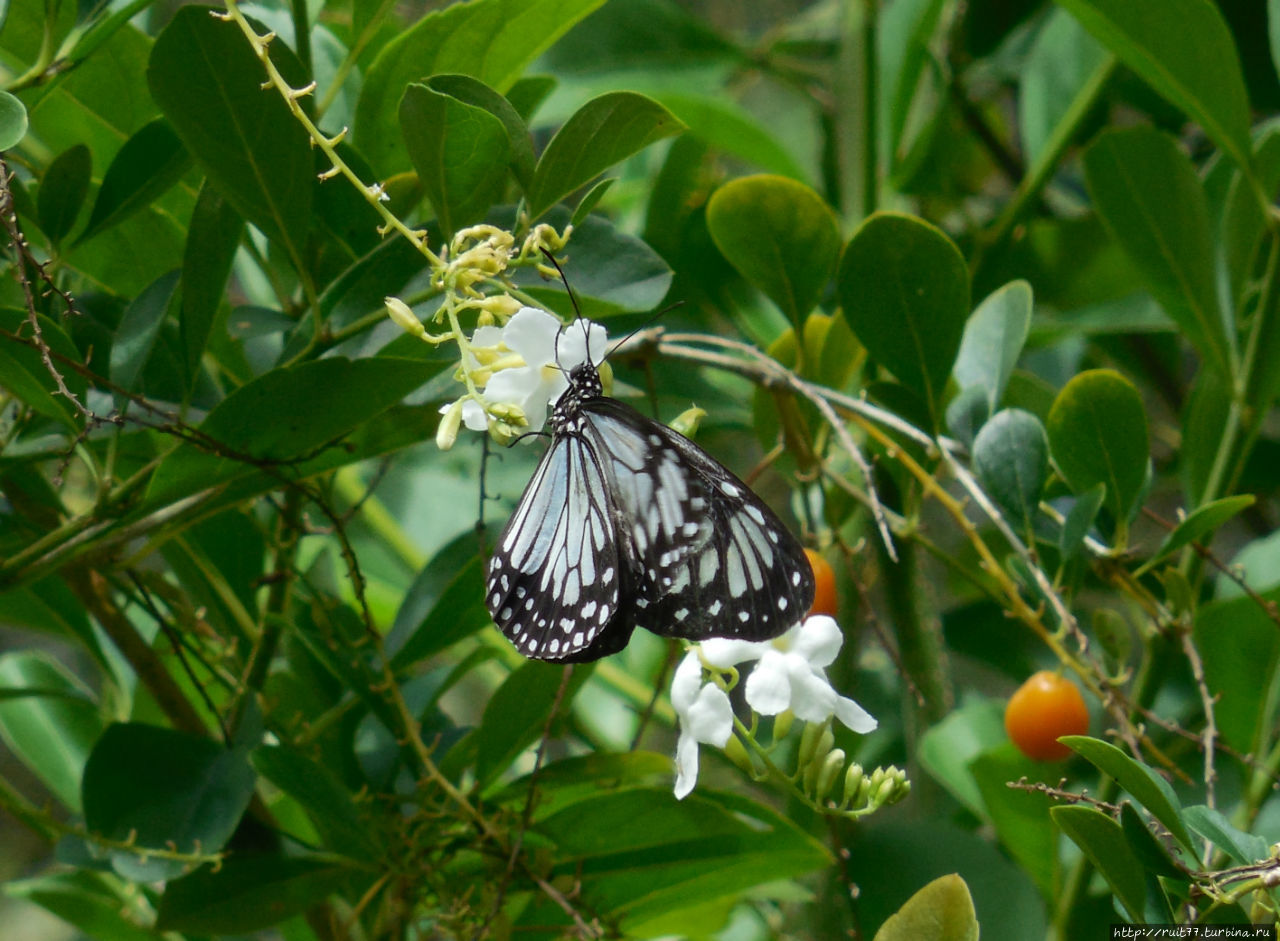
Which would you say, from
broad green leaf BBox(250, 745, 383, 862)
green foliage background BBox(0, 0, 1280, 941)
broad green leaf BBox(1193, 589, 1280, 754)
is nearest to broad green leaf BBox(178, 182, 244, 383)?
green foliage background BBox(0, 0, 1280, 941)

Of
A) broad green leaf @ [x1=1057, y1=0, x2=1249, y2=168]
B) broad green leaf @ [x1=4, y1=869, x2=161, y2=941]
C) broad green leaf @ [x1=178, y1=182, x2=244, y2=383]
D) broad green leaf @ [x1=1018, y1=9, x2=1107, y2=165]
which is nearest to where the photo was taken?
broad green leaf @ [x1=178, y1=182, x2=244, y2=383]

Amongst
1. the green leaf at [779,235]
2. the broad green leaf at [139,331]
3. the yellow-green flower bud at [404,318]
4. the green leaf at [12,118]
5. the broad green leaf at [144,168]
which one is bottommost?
the green leaf at [779,235]

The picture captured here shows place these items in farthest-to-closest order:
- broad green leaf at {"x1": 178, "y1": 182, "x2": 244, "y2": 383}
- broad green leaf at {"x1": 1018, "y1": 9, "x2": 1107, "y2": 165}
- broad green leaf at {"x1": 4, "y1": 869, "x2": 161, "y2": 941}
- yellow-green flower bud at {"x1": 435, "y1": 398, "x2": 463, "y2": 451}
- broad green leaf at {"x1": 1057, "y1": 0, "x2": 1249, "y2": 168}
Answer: broad green leaf at {"x1": 1018, "y1": 9, "x2": 1107, "y2": 165}
broad green leaf at {"x1": 4, "y1": 869, "x2": 161, "y2": 941}
broad green leaf at {"x1": 1057, "y1": 0, "x2": 1249, "y2": 168}
broad green leaf at {"x1": 178, "y1": 182, "x2": 244, "y2": 383}
yellow-green flower bud at {"x1": 435, "y1": 398, "x2": 463, "y2": 451}

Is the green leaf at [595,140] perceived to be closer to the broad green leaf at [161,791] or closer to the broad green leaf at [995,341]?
the broad green leaf at [995,341]

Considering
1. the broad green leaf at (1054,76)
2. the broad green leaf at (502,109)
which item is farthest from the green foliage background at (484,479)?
the broad green leaf at (1054,76)

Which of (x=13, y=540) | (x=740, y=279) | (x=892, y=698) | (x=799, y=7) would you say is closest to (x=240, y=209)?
(x=13, y=540)

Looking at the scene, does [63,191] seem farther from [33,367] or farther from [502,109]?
Result: [502,109]

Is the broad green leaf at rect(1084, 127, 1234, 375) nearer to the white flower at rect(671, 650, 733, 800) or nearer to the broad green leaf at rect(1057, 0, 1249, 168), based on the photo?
the broad green leaf at rect(1057, 0, 1249, 168)

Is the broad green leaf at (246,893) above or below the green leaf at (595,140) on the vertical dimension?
below

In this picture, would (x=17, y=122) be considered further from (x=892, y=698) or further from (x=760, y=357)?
(x=892, y=698)
